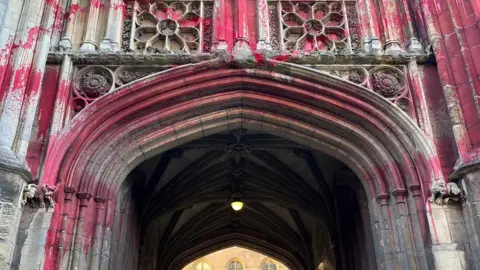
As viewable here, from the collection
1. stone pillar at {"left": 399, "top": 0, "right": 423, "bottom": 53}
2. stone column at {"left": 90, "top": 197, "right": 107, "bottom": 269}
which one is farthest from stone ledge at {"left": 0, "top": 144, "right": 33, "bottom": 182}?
stone pillar at {"left": 399, "top": 0, "right": 423, "bottom": 53}

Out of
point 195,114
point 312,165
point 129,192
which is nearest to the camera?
point 195,114

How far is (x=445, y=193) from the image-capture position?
6.18 metres

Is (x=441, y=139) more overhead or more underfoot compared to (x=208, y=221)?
more underfoot

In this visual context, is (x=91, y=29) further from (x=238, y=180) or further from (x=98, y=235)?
(x=238, y=180)

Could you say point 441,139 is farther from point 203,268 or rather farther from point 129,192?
point 203,268

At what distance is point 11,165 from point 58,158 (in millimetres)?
808

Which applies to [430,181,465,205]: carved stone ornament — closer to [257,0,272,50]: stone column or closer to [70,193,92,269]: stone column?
[257,0,272,50]: stone column

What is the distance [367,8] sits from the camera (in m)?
7.93

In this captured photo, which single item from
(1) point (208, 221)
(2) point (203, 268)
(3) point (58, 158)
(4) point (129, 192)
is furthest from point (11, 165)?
(2) point (203, 268)

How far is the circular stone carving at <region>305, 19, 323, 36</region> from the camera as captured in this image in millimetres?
7805

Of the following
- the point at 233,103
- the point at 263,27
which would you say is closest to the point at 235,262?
the point at 233,103

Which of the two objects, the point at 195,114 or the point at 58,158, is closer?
the point at 58,158

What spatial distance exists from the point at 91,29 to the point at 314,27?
3188 millimetres

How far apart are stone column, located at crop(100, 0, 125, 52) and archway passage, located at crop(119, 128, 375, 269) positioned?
7.55 ft
